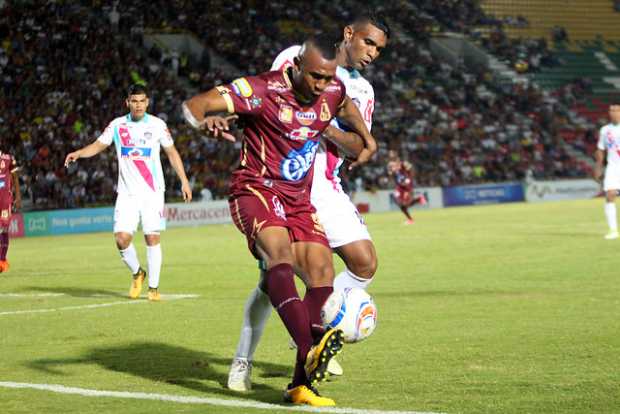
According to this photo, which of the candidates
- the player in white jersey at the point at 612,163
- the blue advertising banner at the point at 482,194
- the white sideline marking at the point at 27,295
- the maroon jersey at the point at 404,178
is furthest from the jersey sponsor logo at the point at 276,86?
the blue advertising banner at the point at 482,194

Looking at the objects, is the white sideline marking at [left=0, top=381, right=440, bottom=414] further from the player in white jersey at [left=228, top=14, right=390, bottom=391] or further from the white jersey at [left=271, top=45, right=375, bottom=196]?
the white jersey at [left=271, top=45, right=375, bottom=196]

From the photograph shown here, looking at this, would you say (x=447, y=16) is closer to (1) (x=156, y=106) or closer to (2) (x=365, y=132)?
(1) (x=156, y=106)

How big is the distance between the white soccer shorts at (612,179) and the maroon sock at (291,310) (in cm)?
1720

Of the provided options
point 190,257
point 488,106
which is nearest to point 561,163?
point 488,106

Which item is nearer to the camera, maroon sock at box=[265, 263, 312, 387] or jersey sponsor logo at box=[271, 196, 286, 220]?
maroon sock at box=[265, 263, 312, 387]

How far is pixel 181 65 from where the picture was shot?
138 ft

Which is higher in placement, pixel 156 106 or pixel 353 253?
pixel 353 253

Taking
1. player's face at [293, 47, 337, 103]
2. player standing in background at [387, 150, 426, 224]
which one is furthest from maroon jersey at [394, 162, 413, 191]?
player's face at [293, 47, 337, 103]

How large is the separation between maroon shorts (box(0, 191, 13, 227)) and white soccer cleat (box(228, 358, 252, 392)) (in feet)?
41.6

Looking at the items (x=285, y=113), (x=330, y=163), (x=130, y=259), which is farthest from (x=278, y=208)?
(x=130, y=259)

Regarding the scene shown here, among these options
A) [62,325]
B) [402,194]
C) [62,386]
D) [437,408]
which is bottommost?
[402,194]

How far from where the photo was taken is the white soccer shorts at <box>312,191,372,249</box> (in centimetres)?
783

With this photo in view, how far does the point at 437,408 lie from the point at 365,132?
6.66 feet

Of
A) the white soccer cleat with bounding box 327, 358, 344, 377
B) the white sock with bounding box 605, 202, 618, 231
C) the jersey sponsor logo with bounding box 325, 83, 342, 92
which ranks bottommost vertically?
the white sock with bounding box 605, 202, 618, 231
